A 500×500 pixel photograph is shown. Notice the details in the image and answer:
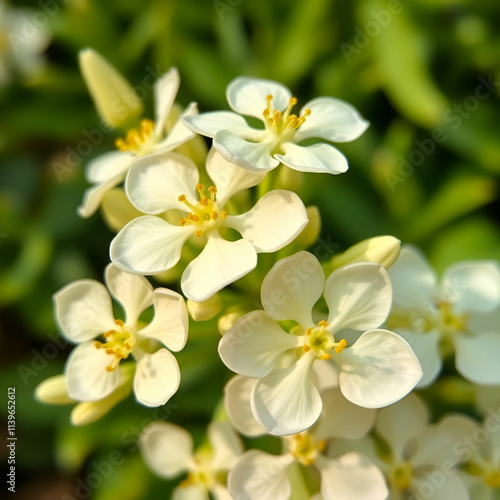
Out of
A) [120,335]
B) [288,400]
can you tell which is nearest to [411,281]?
[288,400]

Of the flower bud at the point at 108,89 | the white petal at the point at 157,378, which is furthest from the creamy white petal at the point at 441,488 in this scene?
the flower bud at the point at 108,89

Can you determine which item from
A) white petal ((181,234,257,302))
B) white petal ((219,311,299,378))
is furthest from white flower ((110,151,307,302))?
white petal ((219,311,299,378))

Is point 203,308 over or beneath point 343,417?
over

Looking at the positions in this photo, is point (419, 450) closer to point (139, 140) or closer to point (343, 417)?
point (343, 417)

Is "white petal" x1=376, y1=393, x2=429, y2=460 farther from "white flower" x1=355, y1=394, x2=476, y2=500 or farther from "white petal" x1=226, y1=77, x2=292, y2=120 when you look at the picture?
"white petal" x1=226, y1=77, x2=292, y2=120

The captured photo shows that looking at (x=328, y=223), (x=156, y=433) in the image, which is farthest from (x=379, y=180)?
(x=156, y=433)

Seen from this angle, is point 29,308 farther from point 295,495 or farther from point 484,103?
point 484,103
